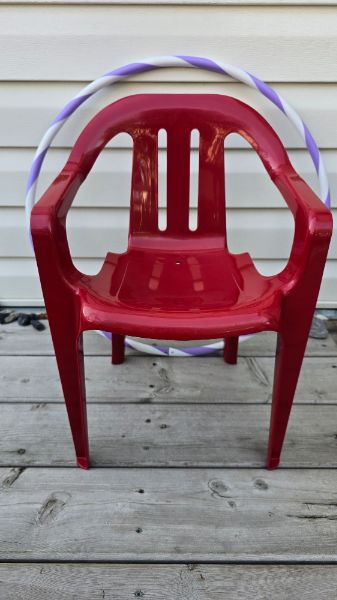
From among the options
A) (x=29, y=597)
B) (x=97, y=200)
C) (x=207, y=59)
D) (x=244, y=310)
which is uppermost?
(x=207, y=59)

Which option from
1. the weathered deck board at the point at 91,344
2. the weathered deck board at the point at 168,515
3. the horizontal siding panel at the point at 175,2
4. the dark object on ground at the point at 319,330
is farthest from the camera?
the dark object on ground at the point at 319,330

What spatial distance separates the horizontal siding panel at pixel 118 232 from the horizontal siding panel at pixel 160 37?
0.48 metres

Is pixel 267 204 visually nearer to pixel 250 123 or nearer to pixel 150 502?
pixel 250 123

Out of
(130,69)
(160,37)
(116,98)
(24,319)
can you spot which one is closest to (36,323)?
(24,319)

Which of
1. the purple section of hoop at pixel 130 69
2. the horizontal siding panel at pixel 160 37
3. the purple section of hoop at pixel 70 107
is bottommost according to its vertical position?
the purple section of hoop at pixel 70 107

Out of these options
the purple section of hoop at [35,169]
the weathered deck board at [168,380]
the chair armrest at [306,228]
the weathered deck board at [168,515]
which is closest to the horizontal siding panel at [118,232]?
the purple section of hoop at [35,169]

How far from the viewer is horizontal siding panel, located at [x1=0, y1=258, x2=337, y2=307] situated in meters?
1.88

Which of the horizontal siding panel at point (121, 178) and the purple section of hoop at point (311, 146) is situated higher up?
the purple section of hoop at point (311, 146)

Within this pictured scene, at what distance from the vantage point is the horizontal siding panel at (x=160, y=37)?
1503 millimetres

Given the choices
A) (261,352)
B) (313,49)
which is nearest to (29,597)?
(261,352)

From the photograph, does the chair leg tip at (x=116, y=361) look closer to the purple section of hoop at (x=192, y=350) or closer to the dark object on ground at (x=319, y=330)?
the purple section of hoop at (x=192, y=350)

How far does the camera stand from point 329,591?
3.18ft

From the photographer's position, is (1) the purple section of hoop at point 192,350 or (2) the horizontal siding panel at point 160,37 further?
(1) the purple section of hoop at point 192,350

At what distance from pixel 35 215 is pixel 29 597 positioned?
2.57 ft
